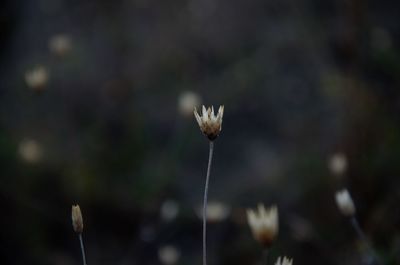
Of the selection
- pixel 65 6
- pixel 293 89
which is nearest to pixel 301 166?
pixel 293 89

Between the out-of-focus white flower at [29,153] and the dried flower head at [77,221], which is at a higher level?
the out-of-focus white flower at [29,153]

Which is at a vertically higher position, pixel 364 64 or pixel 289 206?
pixel 364 64

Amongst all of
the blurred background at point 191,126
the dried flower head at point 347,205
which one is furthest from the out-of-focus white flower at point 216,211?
the dried flower head at point 347,205

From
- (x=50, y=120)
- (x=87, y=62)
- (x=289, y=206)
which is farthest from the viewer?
(x=87, y=62)

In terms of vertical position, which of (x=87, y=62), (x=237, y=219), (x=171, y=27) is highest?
(x=171, y=27)

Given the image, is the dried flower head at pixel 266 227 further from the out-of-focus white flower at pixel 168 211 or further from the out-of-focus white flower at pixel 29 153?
the out-of-focus white flower at pixel 29 153

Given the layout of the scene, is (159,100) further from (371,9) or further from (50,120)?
(371,9)

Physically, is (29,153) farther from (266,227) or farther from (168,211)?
(266,227)
